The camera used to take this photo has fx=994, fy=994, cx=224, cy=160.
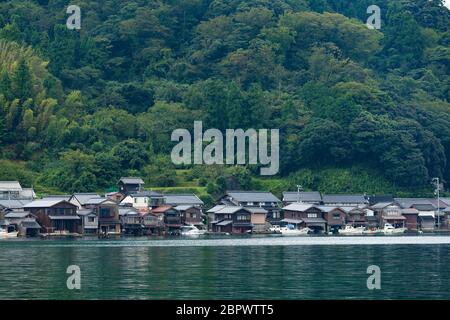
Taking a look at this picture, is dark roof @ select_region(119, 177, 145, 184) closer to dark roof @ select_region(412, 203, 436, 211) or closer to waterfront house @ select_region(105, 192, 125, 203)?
waterfront house @ select_region(105, 192, 125, 203)

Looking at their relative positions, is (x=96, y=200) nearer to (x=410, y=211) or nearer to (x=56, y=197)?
(x=56, y=197)

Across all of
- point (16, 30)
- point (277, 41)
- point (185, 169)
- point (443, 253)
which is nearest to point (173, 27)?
point (277, 41)

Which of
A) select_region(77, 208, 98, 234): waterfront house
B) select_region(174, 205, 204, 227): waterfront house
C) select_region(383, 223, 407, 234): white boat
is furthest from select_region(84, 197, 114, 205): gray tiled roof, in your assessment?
select_region(383, 223, 407, 234): white boat

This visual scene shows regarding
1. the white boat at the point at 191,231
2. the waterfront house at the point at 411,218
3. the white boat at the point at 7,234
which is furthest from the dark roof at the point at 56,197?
the waterfront house at the point at 411,218

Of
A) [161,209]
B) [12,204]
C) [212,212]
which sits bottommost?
[212,212]

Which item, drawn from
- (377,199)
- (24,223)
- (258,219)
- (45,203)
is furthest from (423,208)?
(24,223)

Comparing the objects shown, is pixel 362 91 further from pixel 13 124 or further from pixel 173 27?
pixel 13 124
